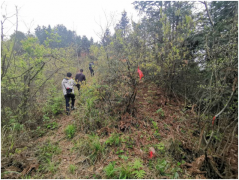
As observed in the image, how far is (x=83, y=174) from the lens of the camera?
103 inches

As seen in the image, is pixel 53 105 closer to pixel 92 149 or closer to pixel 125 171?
pixel 92 149

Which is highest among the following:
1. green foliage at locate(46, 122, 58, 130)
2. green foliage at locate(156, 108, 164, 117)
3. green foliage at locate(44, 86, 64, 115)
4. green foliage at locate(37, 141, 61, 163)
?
green foliage at locate(44, 86, 64, 115)

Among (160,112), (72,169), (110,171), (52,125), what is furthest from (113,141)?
(52,125)

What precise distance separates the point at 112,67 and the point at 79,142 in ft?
9.47

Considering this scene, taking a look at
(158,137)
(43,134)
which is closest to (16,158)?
(43,134)

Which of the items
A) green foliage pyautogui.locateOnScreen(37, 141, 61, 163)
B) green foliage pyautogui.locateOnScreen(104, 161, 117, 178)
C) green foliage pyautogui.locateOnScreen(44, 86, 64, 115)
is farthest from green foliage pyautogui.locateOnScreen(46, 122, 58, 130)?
green foliage pyautogui.locateOnScreen(104, 161, 117, 178)

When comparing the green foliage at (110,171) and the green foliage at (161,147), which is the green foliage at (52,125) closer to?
the green foliage at (110,171)

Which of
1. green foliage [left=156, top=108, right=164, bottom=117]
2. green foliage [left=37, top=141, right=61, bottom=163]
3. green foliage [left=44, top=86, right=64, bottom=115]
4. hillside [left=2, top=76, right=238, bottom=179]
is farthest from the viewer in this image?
green foliage [left=44, top=86, right=64, bottom=115]

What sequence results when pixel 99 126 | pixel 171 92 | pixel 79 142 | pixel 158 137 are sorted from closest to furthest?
pixel 79 142
pixel 158 137
pixel 99 126
pixel 171 92

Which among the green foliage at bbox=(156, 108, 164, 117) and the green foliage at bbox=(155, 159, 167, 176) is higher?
the green foliage at bbox=(156, 108, 164, 117)

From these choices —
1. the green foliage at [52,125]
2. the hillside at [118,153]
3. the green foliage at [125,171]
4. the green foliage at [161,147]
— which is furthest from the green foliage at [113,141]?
the green foliage at [52,125]

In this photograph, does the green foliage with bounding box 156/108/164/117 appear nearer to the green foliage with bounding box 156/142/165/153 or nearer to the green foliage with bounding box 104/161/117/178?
the green foliage with bounding box 156/142/165/153

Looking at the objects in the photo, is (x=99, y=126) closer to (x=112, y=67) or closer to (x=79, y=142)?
(x=79, y=142)

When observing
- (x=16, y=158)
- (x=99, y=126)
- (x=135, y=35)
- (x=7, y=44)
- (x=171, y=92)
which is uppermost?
(x=135, y=35)
